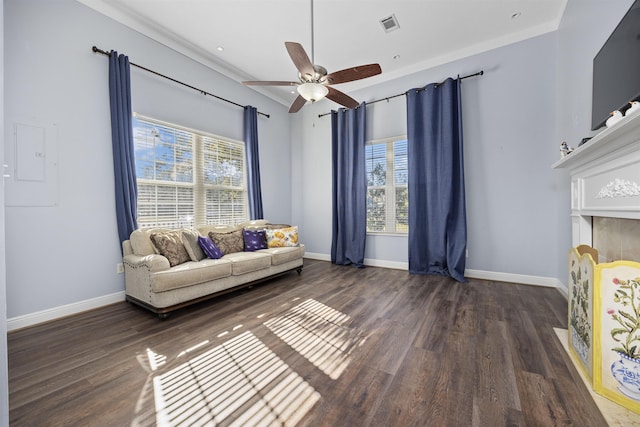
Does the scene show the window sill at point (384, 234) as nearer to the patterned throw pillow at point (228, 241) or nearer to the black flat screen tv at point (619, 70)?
the patterned throw pillow at point (228, 241)

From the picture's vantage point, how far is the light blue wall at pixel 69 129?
2.36 m

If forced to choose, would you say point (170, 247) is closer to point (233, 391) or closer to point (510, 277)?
point (233, 391)

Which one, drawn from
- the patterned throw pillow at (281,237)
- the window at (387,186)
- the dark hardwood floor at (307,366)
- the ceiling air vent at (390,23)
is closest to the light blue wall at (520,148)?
the dark hardwood floor at (307,366)

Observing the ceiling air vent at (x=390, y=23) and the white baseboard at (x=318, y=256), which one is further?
the white baseboard at (x=318, y=256)

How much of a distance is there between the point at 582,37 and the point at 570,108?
0.67 metres

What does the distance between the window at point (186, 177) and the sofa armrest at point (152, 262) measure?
699 millimetres

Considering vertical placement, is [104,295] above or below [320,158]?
below

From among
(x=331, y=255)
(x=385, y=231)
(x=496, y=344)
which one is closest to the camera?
(x=496, y=344)

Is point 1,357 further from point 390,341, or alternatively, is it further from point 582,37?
point 582,37

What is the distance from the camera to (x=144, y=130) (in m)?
3.26

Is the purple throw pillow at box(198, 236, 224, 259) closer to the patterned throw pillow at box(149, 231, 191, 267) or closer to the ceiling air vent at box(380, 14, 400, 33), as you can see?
the patterned throw pillow at box(149, 231, 191, 267)

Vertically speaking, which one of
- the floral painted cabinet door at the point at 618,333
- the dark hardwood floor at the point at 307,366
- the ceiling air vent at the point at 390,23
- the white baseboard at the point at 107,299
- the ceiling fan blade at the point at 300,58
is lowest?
the dark hardwood floor at the point at 307,366

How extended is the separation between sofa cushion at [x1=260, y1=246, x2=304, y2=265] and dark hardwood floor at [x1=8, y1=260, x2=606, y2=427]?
82cm

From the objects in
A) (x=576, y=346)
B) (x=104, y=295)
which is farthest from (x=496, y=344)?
(x=104, y=295)
